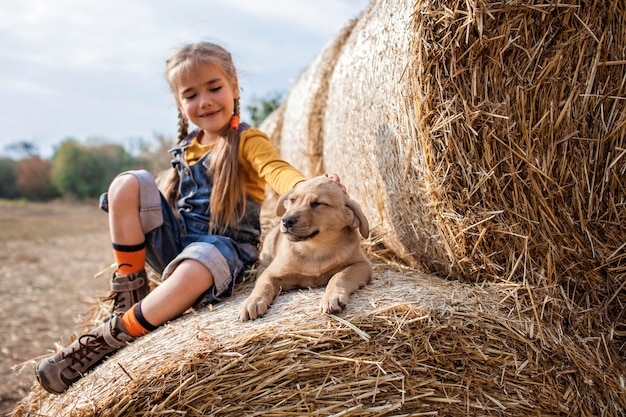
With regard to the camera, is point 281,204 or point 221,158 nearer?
point 281,204

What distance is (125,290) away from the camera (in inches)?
107

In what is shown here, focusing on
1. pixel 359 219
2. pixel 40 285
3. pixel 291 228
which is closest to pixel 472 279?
pixel 359 219

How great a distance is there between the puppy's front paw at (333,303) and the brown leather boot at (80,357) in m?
0.99

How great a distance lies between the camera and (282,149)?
4.80 meters

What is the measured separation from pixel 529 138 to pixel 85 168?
2007 centimetres

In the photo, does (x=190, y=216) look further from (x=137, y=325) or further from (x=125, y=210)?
(x=137, y=325)

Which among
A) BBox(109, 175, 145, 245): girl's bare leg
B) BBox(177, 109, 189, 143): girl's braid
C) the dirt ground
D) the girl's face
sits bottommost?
the dirt ground

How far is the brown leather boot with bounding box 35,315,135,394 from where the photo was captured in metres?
2.36

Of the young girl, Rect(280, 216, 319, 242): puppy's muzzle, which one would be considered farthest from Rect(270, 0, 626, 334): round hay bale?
the young girl

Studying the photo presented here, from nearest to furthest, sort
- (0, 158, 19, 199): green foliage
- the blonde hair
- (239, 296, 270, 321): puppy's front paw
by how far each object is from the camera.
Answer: (239, 296, 270, 321): puppy's front paw → the blonde hair → (0, 158, 19, 199): green foliage

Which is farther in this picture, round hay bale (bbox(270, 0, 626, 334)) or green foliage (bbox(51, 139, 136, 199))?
green foliage (bbox(51, 139, 136, 199))

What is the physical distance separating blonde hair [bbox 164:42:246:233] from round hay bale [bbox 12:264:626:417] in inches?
35.3

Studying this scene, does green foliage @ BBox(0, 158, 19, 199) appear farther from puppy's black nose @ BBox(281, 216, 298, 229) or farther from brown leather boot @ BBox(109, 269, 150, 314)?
puppy's black nose @ BBox(281, 216, 298, 229)

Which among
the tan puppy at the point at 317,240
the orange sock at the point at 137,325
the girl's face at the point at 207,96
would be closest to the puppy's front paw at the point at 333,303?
the tan puppy at the point at 317,240
